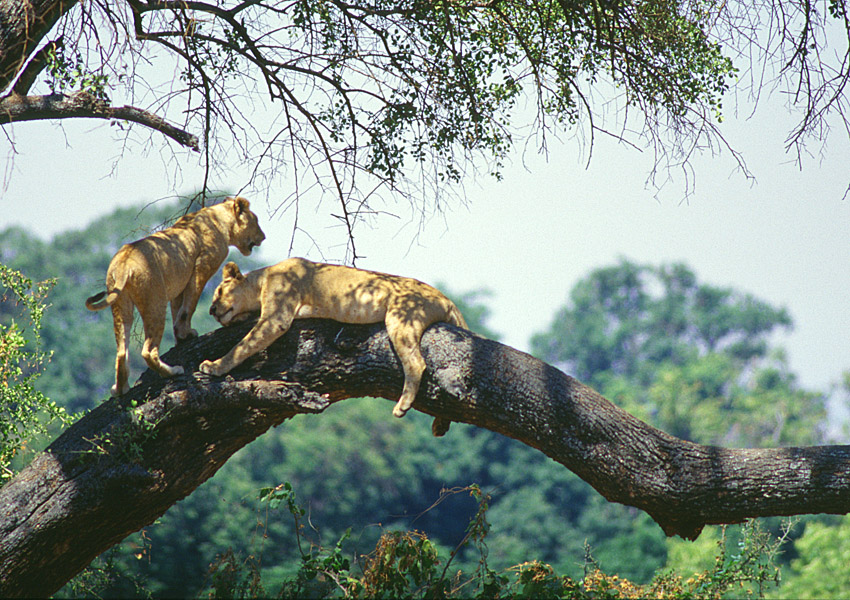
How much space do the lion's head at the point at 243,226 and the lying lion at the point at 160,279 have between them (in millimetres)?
131

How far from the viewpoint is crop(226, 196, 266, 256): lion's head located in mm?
5578

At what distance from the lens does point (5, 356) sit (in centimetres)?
603

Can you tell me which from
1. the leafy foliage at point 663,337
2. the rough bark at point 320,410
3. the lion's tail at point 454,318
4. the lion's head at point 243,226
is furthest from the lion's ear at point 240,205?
the leafy foliage at point 663,337

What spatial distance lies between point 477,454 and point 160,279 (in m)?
33.4

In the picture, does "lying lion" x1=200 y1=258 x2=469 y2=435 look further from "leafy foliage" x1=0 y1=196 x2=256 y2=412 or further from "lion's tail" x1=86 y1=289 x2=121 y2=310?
"leafy foliage" x1=0 y1=196 x2=256 y2=412

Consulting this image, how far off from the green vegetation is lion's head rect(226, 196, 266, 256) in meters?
9.35

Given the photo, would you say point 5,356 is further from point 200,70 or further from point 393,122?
point 393,122

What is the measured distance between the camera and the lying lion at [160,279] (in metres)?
4.82

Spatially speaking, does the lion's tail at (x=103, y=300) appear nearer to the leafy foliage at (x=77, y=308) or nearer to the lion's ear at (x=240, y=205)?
the lion's ear at (x=240, y=205)

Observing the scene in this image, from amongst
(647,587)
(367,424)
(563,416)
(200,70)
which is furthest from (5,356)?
(367,424)

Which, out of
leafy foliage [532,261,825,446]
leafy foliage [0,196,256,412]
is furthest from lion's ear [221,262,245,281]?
leafy foliage [532,261,825,446]

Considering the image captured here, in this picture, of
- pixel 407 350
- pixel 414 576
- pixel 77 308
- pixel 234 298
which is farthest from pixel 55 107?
pixel 77 308

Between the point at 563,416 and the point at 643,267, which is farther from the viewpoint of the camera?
the point at 643,267

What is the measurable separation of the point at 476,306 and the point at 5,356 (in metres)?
43.8
